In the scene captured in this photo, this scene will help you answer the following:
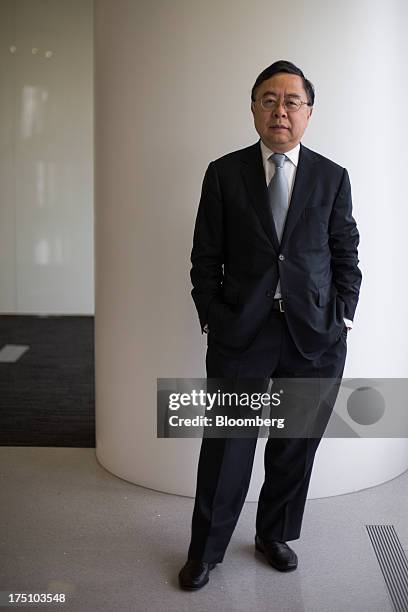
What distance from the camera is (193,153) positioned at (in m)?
3.13

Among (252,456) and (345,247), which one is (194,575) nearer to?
(252,456)

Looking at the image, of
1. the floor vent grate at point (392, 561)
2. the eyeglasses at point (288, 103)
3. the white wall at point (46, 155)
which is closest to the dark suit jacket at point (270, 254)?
the eyeglasses at point (288, 103)

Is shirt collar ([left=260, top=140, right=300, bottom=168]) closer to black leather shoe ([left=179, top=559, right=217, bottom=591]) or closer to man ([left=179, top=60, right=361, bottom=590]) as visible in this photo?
man ([left=179, top=60, right=361, bottom=590])

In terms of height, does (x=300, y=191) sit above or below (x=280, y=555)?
above

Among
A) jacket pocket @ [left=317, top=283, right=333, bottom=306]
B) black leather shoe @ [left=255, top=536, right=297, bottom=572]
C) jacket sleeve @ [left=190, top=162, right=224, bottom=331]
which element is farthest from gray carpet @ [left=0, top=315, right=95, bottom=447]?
jacket pocket @ [left=317, top=283, right=333, bottom=306]

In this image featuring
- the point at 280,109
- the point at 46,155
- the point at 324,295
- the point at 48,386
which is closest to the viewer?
the point at 280,109

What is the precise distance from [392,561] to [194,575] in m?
0.75

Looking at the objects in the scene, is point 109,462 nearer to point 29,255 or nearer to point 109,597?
point 109,597

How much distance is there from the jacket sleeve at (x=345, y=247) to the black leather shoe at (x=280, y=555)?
0.86 m

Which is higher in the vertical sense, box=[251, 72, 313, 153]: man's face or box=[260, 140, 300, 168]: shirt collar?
box=[251, 72, 313, 153]: man's face

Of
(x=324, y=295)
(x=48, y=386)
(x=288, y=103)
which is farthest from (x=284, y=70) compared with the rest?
(x=48, y=386)

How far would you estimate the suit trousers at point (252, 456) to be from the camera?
2504mm

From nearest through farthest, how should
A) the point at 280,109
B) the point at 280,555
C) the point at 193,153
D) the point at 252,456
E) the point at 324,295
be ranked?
the point at 280,109
the point at 324,295
the point at 252,456
the point at 280,555
the point at 193,153

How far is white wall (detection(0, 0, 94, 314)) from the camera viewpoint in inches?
299
